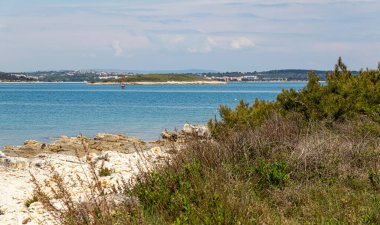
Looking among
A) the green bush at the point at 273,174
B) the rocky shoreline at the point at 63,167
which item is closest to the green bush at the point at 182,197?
the rocky shoreline at the point at 63,167

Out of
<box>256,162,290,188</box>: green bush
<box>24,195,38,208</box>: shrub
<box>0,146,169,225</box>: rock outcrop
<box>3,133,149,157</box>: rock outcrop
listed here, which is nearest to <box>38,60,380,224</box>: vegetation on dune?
<box>256,162,290,188</box>: green bush

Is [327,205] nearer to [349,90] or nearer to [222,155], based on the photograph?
[222,155]

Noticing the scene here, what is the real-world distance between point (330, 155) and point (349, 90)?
5.34 metres

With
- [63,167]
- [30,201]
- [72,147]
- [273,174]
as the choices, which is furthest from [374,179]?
[72,147]

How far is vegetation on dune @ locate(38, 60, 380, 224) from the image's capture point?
5969 millimetres

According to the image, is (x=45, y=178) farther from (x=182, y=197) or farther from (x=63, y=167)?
(x=182, y=197)

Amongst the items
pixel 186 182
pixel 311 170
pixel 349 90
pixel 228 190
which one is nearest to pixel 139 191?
pixel 186 182

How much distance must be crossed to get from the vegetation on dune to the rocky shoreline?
639mm

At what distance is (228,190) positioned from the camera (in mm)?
6441

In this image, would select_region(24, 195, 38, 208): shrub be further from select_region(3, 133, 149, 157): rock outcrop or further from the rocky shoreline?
select_region(3, 133, 149, 157): rock outcrop

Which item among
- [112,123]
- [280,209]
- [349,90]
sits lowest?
[112,123]

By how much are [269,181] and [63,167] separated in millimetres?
7868

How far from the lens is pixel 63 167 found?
14.3 m

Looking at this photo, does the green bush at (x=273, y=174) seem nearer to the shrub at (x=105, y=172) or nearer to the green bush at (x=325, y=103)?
the green bush at (x=325, y=103)
